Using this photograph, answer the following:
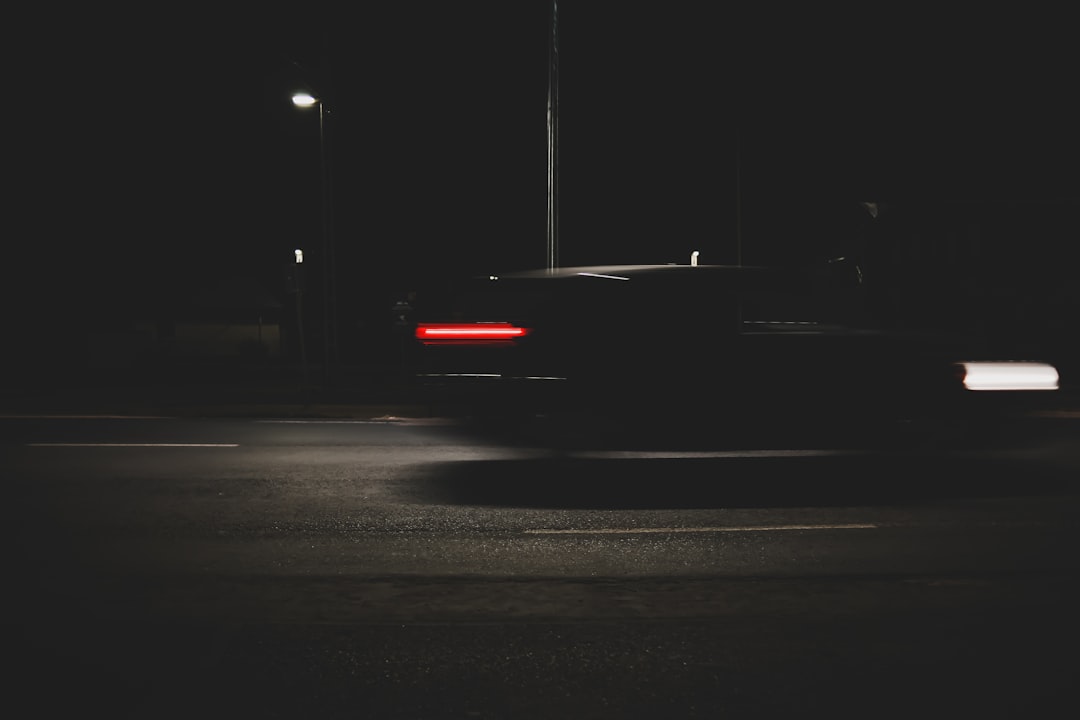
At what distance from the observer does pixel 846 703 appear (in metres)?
4.18

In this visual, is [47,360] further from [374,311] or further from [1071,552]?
[1071,552]

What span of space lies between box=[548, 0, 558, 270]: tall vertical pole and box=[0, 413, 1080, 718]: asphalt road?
11.8 metres

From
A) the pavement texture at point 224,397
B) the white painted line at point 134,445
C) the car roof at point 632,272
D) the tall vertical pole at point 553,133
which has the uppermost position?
the tall vertical pole at point 553,133

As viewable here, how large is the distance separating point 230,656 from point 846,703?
2750 millimetres

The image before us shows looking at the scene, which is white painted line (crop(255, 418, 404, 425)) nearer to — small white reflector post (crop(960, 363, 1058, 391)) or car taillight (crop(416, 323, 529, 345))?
car taillight (crop(416, 323, 529, 345))

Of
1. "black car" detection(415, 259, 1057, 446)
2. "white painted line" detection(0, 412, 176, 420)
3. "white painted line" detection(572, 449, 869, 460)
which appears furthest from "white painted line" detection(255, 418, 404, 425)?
"white painted line" detection(572, 449, 869, 460)

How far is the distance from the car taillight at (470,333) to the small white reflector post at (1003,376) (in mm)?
4328

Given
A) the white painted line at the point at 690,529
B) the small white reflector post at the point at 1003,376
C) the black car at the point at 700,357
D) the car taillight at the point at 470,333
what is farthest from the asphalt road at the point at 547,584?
the car taillight at the point at 470,333

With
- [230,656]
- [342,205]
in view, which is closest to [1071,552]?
[230,656]

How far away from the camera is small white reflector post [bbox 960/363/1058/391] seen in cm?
978

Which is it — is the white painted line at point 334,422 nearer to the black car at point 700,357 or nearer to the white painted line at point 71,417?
the white painted line at point 71,417

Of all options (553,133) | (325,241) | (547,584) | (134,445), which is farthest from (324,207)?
(547,584)

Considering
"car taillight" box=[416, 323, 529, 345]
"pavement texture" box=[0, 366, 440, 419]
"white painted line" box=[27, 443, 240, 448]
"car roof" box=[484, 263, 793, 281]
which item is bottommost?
"pavement texture" box=[0, 366, 440, 419]

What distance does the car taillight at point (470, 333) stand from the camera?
9.45 meters
